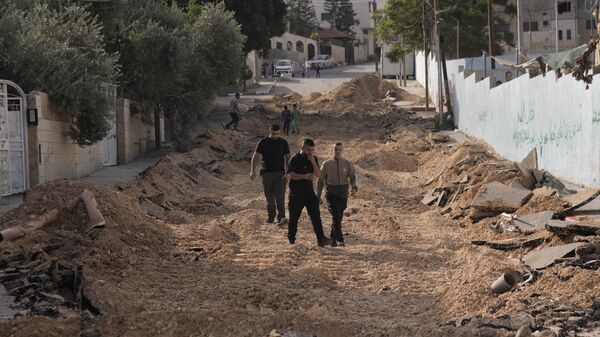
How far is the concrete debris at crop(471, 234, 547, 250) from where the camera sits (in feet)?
40.3

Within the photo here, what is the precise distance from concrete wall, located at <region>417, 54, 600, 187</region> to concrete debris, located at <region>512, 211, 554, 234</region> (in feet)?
9.77

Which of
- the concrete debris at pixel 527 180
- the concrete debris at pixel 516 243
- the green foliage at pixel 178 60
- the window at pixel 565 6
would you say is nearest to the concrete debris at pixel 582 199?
the concrete debris at pixel 516 243

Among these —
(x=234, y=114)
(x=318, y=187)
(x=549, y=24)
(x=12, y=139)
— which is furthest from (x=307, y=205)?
(x=549, y=24)

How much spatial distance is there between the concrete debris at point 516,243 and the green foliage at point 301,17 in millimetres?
100192

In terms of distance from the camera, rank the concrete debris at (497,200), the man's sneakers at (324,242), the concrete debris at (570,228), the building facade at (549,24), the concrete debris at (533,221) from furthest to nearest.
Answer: the building facade at (549,24), the concrete debris at (497,200), the concrete debris at (533,221), the man's sneakers at (324,242), the concrete debris at (570,228)

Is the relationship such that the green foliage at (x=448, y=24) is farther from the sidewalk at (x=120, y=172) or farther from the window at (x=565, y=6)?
the sidewalk at (x=120, y=172)

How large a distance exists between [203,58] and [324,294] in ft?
80.4

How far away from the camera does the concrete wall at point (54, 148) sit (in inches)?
762

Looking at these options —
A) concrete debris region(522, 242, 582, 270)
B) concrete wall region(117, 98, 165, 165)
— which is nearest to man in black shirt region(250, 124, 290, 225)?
concrete debris region(522, 242, 582, 270)

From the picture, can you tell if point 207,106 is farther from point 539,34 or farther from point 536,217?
point 539,34

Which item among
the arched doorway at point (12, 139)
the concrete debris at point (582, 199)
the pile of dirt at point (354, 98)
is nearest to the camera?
the concrete debris at point (582, 199)

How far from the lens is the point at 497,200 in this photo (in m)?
15.7

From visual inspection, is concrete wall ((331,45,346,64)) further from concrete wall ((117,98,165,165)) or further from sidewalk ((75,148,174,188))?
sidewalk ((75,148,174,188))

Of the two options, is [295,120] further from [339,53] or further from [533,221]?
[339,53]
